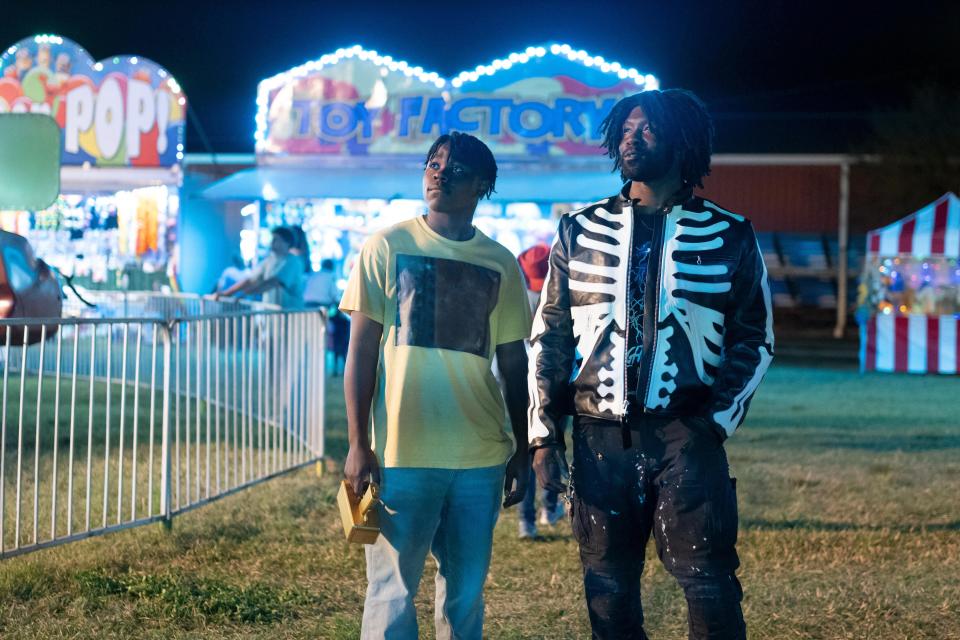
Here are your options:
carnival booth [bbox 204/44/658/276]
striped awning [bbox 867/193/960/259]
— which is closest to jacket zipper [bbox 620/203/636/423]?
carnival booth [bbox 204/44/658/276]

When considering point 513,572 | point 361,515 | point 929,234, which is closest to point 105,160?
point 929,234

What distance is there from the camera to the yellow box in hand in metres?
3.56

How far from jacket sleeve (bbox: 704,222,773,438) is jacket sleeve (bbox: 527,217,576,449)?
43cm

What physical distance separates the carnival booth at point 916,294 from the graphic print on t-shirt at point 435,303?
52.0 feet

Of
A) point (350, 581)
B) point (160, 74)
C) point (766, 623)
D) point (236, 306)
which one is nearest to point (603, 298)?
point (766, 623)

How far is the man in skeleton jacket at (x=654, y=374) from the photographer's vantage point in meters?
3.36

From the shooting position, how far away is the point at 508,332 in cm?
384

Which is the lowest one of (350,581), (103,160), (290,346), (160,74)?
(350,581)

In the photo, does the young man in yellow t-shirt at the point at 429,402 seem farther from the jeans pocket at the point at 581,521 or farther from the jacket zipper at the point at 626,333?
the jacket zipper at the point at 626,333

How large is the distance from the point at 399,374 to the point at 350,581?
2583 millimetres

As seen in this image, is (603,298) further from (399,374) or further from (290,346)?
(290,346)

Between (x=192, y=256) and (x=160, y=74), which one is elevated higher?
(x=160, y=74)

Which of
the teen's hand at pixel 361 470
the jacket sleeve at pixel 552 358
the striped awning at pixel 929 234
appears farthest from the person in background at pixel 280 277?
the striped awning at pixel 929 234

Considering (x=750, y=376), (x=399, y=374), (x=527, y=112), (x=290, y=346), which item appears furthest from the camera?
(x=527, y=112)
